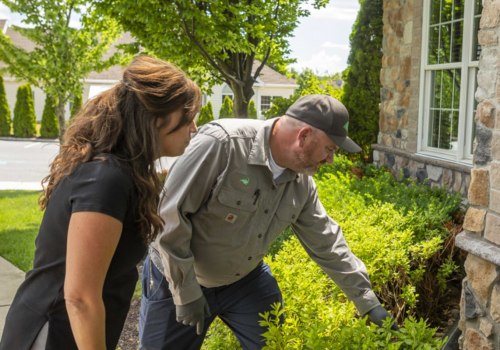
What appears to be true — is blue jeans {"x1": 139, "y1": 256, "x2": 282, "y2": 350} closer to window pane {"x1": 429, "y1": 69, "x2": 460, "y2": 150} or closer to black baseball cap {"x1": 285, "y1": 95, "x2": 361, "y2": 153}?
black baseball cap {"x1": 285, "y1": 95, "x2": 361, "y2": 153}

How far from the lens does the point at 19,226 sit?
31.7ft

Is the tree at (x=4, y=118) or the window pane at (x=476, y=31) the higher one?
the window pane at (x=476, y=31)

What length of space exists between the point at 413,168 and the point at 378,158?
1.32 metres

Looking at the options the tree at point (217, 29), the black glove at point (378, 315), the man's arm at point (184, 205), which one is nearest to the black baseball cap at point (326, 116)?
the man's arm at point (184, 205)

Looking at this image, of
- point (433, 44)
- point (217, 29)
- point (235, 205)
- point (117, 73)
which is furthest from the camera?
point (117, 73)

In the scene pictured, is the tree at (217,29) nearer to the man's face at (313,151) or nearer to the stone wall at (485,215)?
the stone wall at (485,215)

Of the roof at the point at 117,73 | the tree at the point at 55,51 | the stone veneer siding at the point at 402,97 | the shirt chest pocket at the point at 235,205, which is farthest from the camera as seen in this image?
the roof at the point at 117,73

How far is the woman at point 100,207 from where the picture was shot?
2.06 meters

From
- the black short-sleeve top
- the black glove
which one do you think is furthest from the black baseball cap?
the black short-sleeve top

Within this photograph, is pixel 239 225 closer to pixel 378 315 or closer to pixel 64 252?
pixel 378 315

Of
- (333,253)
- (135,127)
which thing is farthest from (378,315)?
(135,127)

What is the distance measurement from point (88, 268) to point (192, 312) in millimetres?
1102

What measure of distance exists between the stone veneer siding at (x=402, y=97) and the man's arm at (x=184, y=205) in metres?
4.53

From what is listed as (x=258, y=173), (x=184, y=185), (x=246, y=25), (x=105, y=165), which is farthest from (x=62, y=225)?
(x=246, y=25)
